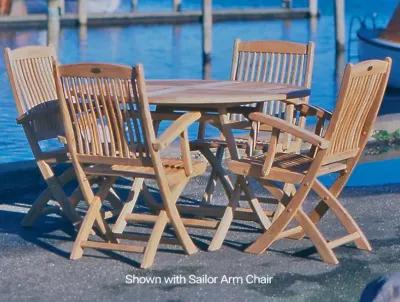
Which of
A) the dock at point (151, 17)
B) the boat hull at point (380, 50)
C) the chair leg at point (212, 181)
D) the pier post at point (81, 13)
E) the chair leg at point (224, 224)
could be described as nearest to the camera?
the chair leg at point (224, 224)

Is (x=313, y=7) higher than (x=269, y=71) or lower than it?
lower

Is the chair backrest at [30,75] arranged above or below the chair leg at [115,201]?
above

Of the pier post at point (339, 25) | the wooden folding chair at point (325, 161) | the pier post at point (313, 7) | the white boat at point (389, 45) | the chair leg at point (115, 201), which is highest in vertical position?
the wooden folding chair at point (325, 161)

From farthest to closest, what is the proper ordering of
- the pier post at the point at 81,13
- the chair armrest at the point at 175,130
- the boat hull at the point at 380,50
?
the pier post at the point at 81,13, the boat hull at the point at 380,50, the chair armrest at the point at 175,130

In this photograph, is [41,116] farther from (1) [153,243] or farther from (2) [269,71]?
(2) [269,71]

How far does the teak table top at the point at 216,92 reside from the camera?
6.29 metres

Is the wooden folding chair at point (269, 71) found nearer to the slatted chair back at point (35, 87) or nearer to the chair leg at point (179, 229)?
the chair leg at point (179, 229)

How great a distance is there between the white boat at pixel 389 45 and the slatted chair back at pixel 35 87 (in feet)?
37.3

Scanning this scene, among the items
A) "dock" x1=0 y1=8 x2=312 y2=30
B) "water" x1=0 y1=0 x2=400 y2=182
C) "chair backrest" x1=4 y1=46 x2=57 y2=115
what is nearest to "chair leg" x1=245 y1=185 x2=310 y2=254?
"chair backrest" x1=4 y1=46 x2=57 y2=115

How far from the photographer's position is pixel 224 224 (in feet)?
21.7

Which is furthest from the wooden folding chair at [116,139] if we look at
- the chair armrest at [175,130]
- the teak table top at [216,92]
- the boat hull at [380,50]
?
the boat hull at [380,50]

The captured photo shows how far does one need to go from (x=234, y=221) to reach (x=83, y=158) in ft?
4.38

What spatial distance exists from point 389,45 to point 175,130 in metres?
12.4

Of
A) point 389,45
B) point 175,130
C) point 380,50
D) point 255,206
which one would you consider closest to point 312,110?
point 255,206
